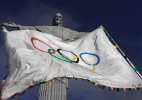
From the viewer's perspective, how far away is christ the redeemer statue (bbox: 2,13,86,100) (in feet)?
38.5

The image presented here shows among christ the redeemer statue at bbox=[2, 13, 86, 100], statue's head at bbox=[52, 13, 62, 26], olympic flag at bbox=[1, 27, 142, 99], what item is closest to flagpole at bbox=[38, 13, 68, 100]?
christ the redeemer statue at bbox=[2, 13, 86, 100]

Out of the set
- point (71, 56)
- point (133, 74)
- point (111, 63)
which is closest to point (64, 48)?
point (71, 56)

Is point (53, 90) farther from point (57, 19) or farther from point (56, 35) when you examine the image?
point (57, 19)

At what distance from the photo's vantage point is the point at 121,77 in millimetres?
11117

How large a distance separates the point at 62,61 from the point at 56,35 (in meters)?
2.50

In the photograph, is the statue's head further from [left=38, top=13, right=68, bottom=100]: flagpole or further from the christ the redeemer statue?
[left=38, top=13, right=68, bottom=100]: flagpole

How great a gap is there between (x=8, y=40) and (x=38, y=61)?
185cm

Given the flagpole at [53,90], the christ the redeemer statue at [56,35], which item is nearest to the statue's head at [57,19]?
the christ the redeemer statue at [56,35]

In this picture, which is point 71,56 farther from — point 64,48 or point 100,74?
point 100,74

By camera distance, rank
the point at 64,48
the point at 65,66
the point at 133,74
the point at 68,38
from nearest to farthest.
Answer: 1. the point at 65,66
2. the point at 133,74
3. the point at 64,48
4. the point at 68,38

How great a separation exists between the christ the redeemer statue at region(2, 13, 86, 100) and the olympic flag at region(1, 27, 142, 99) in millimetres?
451

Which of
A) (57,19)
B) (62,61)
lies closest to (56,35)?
(57,19)

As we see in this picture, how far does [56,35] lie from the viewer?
13.5 meters

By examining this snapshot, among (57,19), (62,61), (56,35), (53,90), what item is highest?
(57,19)
